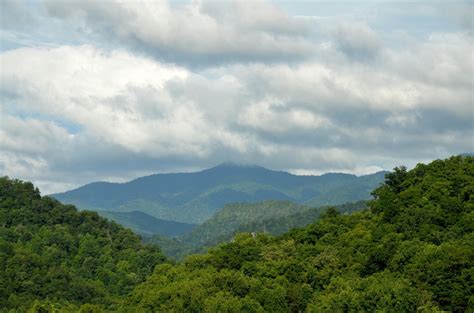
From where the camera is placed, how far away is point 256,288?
104 metres

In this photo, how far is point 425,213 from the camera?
10994 centimetres

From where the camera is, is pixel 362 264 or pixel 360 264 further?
pixel 360 264

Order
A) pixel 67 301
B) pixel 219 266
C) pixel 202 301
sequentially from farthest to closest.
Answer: pixel 67 301
pixel 219 266
pixel 202 301

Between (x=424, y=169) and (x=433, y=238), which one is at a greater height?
→ (x=424, y=169)

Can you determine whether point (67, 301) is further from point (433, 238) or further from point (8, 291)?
point (433, 238)

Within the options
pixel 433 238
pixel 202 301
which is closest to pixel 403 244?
pixel 433 238

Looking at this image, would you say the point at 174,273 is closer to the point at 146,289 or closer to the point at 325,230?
the point at 146,289

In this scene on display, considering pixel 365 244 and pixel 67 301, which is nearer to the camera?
pixel 365 244


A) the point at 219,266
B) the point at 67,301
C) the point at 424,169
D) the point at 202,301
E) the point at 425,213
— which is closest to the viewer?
the point at 202,301

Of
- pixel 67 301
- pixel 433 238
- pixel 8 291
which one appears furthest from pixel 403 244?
pixel 8 291

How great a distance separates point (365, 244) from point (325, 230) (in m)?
19.0

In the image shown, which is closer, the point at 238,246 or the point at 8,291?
the point at 238,246

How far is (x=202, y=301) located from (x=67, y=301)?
79.0 metres

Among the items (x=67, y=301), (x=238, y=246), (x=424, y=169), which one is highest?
(x=424, y=169)
